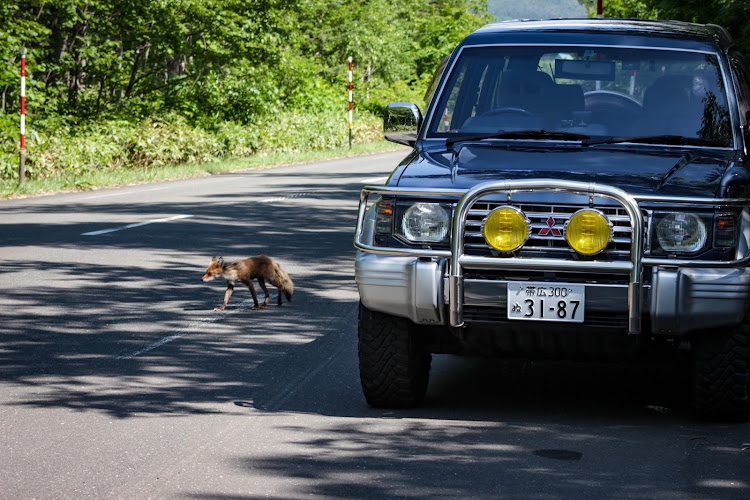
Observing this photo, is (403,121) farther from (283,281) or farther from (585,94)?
(283,281)

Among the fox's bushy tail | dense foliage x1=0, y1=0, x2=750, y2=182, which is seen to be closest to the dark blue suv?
the fox's bushy tail

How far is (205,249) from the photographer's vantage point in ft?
43.0

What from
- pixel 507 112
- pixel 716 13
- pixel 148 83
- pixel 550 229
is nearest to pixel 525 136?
pixel 507 112

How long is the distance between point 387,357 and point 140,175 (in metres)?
20.1

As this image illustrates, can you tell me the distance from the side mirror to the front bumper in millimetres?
1753

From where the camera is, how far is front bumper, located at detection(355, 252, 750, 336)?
557cm

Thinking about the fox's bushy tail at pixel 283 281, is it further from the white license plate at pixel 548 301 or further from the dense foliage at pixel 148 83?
the dense foliage at pixel 148 83

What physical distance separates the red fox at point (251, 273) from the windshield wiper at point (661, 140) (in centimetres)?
368

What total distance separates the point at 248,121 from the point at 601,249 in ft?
105

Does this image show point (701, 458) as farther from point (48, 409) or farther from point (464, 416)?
point (48, 409)

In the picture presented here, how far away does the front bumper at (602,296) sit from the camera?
5570 mm

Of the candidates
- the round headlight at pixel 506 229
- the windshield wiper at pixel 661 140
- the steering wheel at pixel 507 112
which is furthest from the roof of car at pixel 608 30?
the round headlight at pixel 506 229

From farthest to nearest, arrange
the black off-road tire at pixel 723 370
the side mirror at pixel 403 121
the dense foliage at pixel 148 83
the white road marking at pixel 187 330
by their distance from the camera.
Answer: the dense foliage at pixel 148 83 < the white road marking at pixel 187 330 < the side mirror at pixel 403 121 < the black off-road tire at pixel 723 370

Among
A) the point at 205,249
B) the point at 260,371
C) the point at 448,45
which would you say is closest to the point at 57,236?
the point at 205,249
